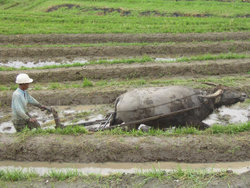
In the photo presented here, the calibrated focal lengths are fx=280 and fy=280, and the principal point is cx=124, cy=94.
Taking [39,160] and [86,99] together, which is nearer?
[39,160]

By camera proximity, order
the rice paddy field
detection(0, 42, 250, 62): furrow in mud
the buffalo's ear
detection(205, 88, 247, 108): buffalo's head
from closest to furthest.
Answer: the rice paddy field
the buffalo's ear
detection(205, 88, 247, 108): buffalo's head
detection(0, 42, 250, 62): furrow in mud

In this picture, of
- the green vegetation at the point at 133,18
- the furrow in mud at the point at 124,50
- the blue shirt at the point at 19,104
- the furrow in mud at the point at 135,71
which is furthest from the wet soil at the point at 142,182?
the green vegetation at the point at 133,18

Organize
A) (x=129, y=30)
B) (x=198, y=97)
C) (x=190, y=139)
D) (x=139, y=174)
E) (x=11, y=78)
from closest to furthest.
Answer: (x=139, y=174) → (x=190, y=139) → (x=198, y=97) → (x=11, y=78) → (x=129, y=30)

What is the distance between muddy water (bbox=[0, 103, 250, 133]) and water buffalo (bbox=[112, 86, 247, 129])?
3.09 ft

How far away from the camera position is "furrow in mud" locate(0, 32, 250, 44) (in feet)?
48.9

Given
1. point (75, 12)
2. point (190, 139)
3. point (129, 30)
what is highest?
point (75, 12)

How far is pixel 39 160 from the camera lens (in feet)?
20.1

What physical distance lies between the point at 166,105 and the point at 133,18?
1467 centimetres

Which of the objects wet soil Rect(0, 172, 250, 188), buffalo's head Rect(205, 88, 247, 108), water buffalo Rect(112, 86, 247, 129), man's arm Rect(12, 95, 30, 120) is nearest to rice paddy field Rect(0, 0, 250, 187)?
wet soil Rect(0, 172, 250, 188)

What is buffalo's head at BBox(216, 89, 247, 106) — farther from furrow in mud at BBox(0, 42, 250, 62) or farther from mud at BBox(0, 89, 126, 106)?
furrow in mud at BBox(0, 42, 250, 62)

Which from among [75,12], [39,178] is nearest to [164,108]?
[39,178]

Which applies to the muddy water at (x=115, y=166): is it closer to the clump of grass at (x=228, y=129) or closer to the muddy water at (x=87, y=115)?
the clump of grass at (x=228, y=129)

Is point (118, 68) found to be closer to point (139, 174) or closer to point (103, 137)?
point (103, 137)

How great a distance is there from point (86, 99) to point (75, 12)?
56.6 feet
